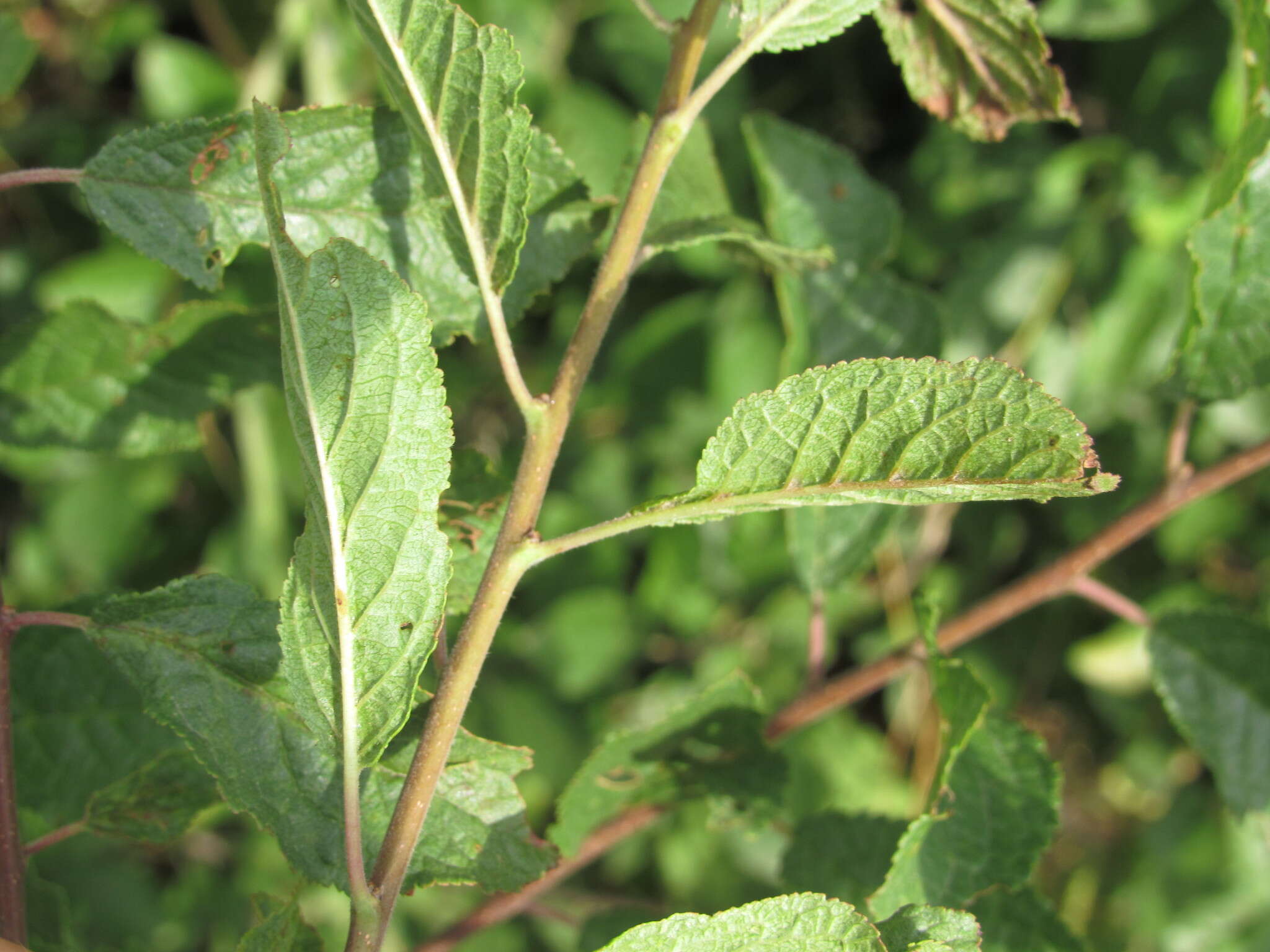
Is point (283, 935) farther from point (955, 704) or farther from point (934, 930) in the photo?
point (955, 704)

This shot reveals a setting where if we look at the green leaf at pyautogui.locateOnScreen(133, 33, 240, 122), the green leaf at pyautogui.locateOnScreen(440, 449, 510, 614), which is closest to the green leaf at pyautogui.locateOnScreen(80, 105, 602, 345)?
the green leaf at pyautogui.locateOnScreen(440, 449, 510, 614)

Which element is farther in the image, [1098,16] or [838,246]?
[1098,16]

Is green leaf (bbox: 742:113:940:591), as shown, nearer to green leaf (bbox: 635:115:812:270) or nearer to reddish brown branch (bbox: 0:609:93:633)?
green leaf (bbox: 635:115:812:270)

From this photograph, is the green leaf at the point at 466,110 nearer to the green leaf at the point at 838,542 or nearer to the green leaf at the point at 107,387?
the green leaf at the point at 107,387

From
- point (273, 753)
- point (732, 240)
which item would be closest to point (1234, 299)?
point (732, 240)

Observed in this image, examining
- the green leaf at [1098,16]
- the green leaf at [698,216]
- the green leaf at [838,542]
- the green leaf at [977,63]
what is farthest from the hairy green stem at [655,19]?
the green leaf at [1098,16]

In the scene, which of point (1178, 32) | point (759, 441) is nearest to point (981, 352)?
point (1178, 32)

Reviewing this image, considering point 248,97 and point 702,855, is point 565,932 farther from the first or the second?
point 248,97
